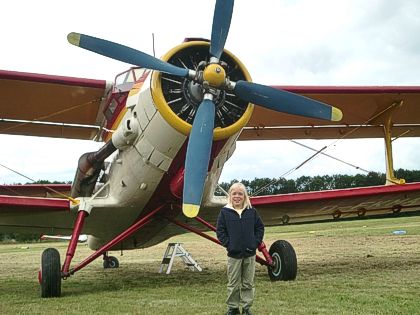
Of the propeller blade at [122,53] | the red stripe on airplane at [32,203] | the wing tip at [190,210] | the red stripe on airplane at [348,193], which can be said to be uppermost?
the propeller blade at [122,53]

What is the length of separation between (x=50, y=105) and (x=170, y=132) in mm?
3846

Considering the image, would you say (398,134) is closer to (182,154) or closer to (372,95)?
(372,95)

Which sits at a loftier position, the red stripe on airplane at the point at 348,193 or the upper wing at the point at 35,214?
the red stripe on airplane at the point at 348,193

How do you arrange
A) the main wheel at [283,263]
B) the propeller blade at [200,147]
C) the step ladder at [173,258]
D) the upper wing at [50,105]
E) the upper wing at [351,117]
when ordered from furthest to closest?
the step ladder at [173,258]
the upper wing at [351,117]
the upper wing at [50,105]
the main wheel at [283,263]
the propeller blade at [200,147]

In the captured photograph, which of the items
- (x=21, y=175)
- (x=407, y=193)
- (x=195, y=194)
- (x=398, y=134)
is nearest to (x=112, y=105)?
(x=21, y=175)

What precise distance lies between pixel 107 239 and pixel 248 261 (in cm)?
586

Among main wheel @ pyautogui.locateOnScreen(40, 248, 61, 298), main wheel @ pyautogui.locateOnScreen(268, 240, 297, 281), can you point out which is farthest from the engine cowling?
main wheel @ pyautogui.locateOnScreen(40, 248, 61, 298)

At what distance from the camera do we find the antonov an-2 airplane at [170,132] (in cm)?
691

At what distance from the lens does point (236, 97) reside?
714cm

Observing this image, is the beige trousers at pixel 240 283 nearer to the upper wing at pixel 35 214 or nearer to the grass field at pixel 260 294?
the grass field at pixel 260 294

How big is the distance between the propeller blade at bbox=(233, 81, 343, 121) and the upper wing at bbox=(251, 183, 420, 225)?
2307 mm

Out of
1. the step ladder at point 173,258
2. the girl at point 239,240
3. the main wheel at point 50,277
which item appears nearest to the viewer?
the girl at point 239,240

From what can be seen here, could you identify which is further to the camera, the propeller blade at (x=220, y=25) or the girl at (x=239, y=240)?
the propeller blade at (x=220, y=25)

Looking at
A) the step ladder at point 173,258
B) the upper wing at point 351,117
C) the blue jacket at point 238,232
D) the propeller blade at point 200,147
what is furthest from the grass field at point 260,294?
the upper wing at point 351,117
